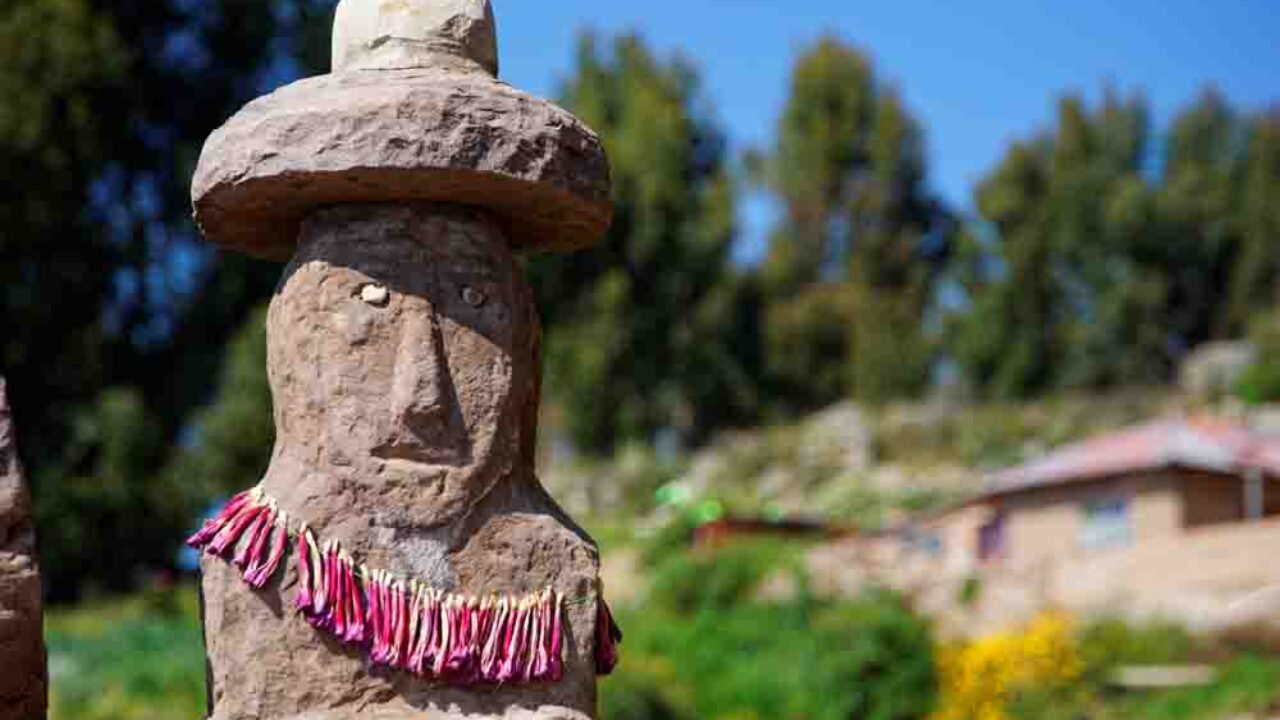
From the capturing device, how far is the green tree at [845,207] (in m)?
34.7

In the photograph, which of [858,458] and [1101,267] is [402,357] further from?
[1101,267]

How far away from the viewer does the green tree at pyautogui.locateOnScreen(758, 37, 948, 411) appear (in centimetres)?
3466

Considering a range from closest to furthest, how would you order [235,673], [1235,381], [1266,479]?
[235,673], [1266,479], [1235,381]

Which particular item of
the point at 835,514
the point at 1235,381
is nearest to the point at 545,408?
the point at 835,514

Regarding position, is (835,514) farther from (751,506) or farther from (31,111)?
(31,111)

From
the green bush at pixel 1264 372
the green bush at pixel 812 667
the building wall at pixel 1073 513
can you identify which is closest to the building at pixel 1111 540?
the building wall at pixel 1073 513

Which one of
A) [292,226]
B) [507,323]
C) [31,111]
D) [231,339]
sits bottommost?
[507,323]

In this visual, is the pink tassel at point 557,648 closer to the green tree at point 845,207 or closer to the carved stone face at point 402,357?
the carved stone face at point 402,357

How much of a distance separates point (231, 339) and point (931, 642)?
9.27 metres

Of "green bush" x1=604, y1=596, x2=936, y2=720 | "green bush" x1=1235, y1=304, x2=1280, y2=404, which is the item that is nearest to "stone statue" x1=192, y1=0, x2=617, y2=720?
"green bush" x1=604, y1=596, x2=936, y2=720

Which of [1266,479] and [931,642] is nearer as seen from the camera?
[931,642]

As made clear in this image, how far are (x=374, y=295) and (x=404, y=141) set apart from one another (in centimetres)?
44

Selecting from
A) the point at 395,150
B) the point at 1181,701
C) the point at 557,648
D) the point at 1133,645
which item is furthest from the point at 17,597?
the point at 1133,645

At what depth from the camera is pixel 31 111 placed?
58.1 ft
